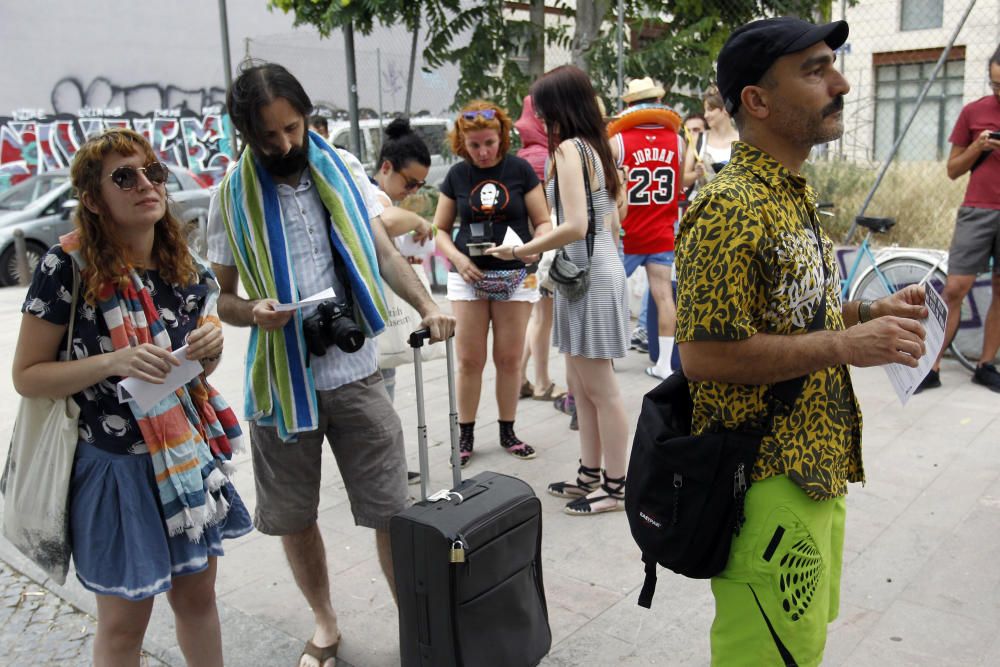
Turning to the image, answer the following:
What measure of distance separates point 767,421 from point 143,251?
1.75 m

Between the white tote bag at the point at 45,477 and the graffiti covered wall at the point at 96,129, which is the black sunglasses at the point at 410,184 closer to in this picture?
the white tote bag at the point at 45,477

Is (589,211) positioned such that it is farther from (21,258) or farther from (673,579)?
(21,258)

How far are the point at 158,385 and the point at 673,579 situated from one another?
217cm

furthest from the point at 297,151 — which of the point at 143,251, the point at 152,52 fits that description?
the point at 152,52

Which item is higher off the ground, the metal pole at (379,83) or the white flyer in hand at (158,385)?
the metal pole at (379,83)

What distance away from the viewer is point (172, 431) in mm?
2479

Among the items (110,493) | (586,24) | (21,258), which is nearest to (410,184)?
(110,493)

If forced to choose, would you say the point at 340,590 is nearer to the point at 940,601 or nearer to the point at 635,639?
Answer: the point at 635,639

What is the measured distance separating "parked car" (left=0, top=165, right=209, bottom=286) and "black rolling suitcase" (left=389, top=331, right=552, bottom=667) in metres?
10.6

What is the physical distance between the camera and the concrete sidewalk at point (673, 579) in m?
3.14

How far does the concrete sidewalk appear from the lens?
124 inches

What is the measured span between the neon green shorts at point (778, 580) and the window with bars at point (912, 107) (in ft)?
26.5

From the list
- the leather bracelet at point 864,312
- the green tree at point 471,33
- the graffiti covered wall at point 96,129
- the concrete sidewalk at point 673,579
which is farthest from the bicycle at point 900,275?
the graffiti covered wall at point 96,129

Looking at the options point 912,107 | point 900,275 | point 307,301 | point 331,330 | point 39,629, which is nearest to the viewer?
point 307,301
